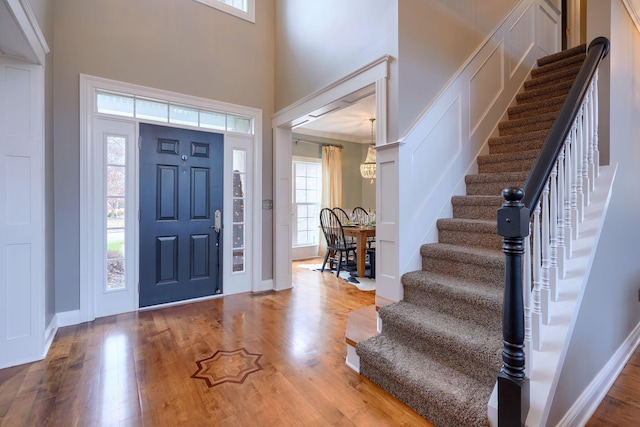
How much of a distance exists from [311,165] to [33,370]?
532 cm

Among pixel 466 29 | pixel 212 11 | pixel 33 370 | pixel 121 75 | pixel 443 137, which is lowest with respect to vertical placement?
pixel 33 370

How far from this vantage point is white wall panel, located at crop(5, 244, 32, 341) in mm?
2080

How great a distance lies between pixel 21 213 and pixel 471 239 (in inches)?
129

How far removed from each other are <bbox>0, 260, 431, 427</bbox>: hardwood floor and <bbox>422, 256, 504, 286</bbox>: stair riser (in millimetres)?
925

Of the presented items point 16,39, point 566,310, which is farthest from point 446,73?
point 16,39

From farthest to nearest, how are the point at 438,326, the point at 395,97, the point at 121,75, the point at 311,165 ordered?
1. the point at 311,165
2. the point at 121,75
3. the point at 395,97
4. the point at 438,326

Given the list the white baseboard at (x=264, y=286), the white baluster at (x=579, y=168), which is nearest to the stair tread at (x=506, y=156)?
the white baluster at (x=579, y=168)

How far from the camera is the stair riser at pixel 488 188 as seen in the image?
2.49 meters

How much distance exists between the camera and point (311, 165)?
6.59 meters

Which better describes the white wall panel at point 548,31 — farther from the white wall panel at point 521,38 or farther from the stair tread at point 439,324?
the stair tread at point 439,324

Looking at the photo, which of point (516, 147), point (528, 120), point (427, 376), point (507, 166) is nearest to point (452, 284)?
point (427, 376)

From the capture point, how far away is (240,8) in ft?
12.6

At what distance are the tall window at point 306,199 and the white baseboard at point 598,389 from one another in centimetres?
501

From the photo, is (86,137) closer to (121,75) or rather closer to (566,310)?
(121,75)
